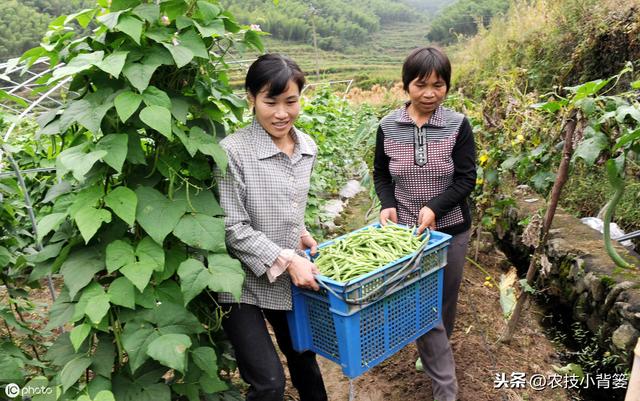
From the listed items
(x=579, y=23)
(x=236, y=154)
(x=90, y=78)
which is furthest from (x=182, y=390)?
(x=579, y=23)

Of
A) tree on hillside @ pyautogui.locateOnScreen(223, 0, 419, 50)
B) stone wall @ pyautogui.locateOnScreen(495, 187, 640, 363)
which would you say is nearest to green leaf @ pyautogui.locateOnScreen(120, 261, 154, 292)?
stone wall @ pyautogui.locateOnScreen(495, 187, 640, 363)

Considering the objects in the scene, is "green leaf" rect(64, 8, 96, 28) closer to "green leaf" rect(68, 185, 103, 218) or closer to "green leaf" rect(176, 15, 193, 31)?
"green leaf" rect(176, 15, 193, 31)

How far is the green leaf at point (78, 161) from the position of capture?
4.72ft

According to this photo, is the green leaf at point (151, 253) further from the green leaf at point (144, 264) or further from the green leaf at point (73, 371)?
the green leaf at point (73, 371)

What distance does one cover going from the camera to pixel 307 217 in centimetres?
437

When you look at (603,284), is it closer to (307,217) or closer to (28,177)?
(307,217)

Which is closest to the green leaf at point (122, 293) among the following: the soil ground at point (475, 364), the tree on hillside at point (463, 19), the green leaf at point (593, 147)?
the soil ground at point (475, 364)

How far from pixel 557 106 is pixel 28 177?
3.17 m

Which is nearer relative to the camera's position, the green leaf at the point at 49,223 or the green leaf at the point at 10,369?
the green leaf at the point at 49,223

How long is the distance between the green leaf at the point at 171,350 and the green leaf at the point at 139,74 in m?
0.77

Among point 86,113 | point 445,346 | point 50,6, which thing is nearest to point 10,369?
point 86,113

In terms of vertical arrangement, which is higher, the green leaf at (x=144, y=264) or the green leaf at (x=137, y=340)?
the green leaf at (x=144, y=264)

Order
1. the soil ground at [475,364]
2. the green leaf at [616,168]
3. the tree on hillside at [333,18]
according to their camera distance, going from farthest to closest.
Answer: the tree on hillside at [333,18], the soil ground at [475,364], the green leaf at [616,168]

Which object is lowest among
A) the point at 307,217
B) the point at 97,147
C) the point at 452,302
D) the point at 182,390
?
the point at 307,217
